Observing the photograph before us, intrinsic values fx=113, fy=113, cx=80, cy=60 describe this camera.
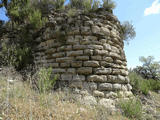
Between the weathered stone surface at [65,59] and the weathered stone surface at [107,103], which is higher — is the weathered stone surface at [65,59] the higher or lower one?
the higher one

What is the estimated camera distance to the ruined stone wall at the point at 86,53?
11.0ft

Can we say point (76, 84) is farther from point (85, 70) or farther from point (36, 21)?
point (36, 21)

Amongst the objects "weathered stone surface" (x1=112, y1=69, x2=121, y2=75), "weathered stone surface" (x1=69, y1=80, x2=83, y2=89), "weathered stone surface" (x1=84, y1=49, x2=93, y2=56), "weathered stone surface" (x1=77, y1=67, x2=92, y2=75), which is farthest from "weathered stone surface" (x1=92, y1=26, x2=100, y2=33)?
"weathered stone surface" (x1=69, y1=80, x2=83, y2=89)

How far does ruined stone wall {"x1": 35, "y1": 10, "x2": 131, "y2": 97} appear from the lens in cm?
334

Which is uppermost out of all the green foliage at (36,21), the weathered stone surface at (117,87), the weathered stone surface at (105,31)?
the green foliage at (36,21)

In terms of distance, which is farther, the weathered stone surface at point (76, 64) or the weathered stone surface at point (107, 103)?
the weathered stone surface at point (76, 64)

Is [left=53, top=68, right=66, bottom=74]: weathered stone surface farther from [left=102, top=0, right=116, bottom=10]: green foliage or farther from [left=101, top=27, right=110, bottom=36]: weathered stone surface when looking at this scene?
[left=102, top=0, right=116, bottom=10]: green foliage

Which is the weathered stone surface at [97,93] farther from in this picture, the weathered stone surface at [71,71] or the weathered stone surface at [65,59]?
the weathered stone surface at [65,59]

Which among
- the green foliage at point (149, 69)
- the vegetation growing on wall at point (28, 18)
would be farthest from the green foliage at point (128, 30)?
the green foliage at point (149, 69)

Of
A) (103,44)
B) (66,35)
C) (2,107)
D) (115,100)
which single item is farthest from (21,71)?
(115,100)

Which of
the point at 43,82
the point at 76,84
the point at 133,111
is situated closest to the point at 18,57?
the point at 43,82

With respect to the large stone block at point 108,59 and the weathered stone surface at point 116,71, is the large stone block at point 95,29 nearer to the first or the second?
the large stone block at point 108,59

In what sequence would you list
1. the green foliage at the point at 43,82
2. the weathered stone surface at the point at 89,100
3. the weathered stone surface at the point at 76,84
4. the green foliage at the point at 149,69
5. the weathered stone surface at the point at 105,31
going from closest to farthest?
the green foliage at the point at 43,82, the weathered stone surface at the point at 89,100, the weathered stone surface at the point at 76,84, the weathered stone surface at the point at 105,31, the green foliage at the point at 149,69

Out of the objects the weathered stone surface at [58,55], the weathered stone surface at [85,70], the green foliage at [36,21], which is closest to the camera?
the weathered stone surface at [85,70]
